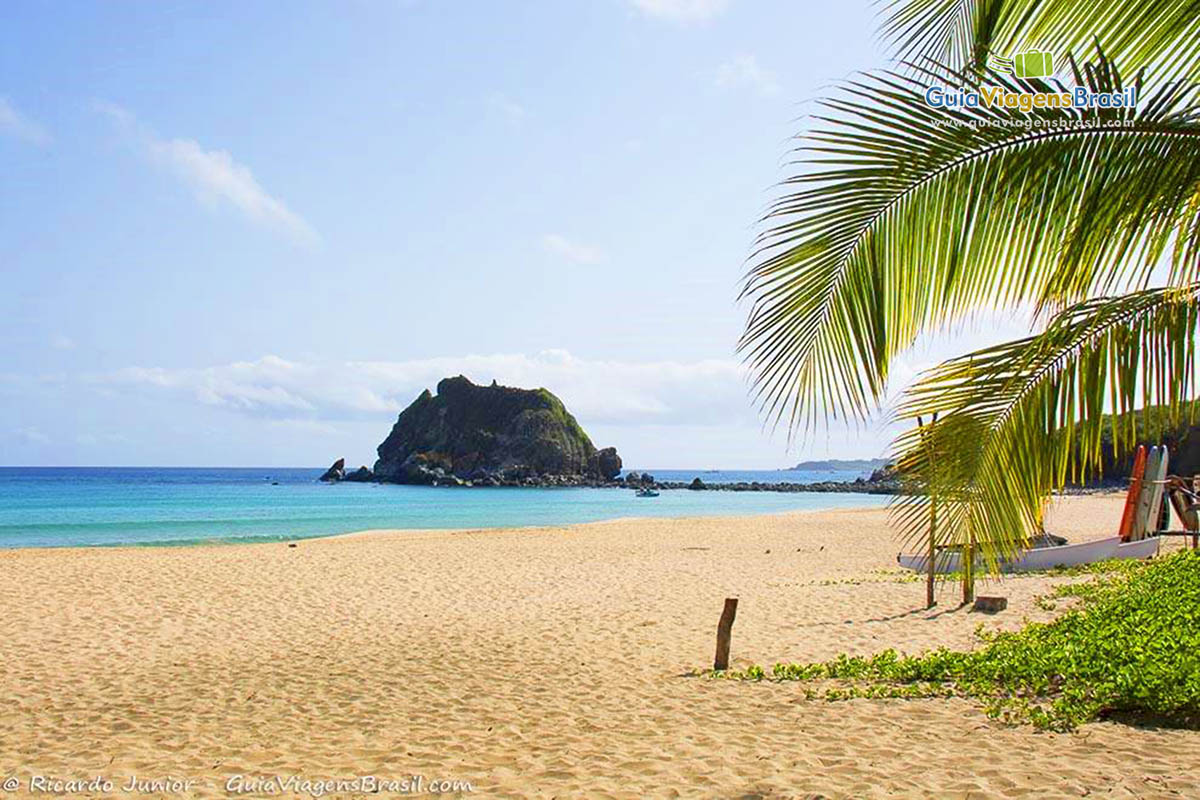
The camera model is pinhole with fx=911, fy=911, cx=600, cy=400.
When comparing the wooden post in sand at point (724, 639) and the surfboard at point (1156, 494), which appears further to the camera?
the surfboard at point (1156, 494)

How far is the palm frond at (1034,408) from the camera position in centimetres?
331

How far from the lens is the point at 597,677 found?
873 centimetres

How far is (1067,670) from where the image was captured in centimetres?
727

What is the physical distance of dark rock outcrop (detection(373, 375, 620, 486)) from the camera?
326 feet

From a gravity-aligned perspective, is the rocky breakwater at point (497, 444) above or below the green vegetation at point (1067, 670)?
above

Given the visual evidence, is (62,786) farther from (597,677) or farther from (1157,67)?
(1157,67)

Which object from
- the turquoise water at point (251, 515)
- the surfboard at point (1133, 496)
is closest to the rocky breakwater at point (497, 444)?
the turquoise water at point (251, 515)

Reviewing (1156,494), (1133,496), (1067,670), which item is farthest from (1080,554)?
(1067,670)

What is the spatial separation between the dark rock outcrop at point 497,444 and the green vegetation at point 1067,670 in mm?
86717

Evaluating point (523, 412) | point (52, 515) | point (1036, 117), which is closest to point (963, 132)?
point (1036, 117)

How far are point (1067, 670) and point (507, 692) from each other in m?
4.69

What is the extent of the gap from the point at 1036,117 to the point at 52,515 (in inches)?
2076
